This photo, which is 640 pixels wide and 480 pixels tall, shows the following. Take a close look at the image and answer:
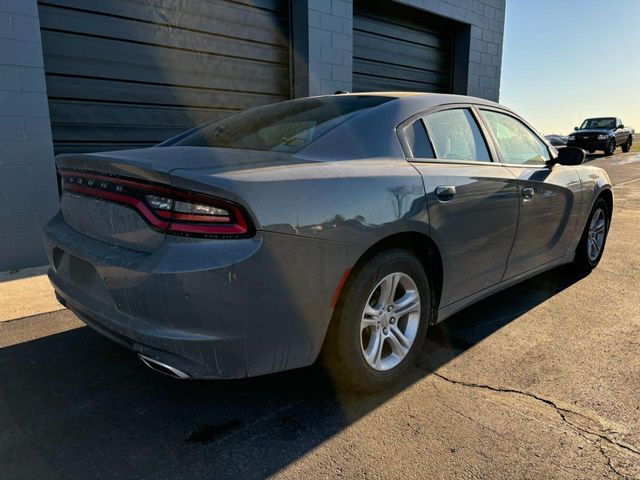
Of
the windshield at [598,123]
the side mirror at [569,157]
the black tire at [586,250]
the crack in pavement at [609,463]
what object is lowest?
the crack in pavement at [609,463]

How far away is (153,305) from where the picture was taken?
1.92 meters

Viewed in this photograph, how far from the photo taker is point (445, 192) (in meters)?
2.64

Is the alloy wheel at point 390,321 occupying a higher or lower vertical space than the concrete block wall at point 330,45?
lower

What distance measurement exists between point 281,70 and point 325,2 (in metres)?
1.14

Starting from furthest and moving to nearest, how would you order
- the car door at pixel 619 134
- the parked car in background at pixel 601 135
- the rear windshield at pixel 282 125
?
1. the car door at pixel 619 134
2. the parked car in background at pixel 601 135
3. the rear windshield at pixel 282 125

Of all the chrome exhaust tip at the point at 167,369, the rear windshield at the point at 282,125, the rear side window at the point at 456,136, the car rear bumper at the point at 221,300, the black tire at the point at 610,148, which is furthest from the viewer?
the black tire at the point at 610,148

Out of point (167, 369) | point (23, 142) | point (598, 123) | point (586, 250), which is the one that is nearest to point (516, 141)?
point (586, 250)

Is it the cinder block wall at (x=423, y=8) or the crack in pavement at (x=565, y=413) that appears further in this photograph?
the cinder block wall at (x=423, y=8)

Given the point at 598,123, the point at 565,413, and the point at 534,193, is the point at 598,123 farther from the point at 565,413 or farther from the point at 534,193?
the point at 565,413

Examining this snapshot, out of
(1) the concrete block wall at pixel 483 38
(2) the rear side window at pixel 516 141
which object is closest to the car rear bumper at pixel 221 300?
(2) the rear side window at pixel 516 141

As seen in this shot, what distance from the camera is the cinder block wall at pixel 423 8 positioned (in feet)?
23.2

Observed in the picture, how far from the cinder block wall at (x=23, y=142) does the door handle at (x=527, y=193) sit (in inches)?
174

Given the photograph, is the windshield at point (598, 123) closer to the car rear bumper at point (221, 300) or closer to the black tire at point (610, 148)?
the black tire at point (610, 148)

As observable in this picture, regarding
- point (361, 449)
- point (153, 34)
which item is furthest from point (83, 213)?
point (153, 34)
